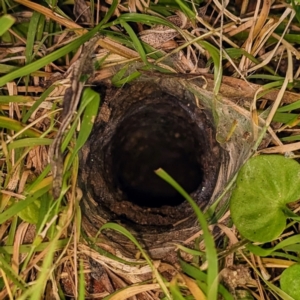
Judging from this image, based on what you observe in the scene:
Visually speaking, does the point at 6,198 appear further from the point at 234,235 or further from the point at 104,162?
the point at 234,235

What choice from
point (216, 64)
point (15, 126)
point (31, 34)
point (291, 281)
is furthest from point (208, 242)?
point (31, 34)

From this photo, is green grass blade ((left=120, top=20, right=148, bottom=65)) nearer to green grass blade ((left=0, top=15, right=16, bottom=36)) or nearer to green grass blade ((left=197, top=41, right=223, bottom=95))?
green grass blade ((left=197, top=41, right=223, bottom=95))

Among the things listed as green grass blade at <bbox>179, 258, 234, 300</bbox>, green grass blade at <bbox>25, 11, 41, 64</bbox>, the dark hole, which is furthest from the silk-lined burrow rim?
green grass blade at <bbox>25, 11, 41, 64</bbox>

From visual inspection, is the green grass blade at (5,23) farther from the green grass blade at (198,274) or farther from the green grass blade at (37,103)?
the green grass blade at (198,274)

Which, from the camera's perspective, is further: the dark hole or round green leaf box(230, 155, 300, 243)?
the dark hole

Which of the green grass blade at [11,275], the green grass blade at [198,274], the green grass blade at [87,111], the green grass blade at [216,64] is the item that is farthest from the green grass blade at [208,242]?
the green grass blade at [11,275]

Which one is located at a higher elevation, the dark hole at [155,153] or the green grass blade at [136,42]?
the green grass blade at [136,42]

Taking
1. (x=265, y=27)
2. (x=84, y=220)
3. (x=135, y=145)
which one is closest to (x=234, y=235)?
(x=84, y=220)
